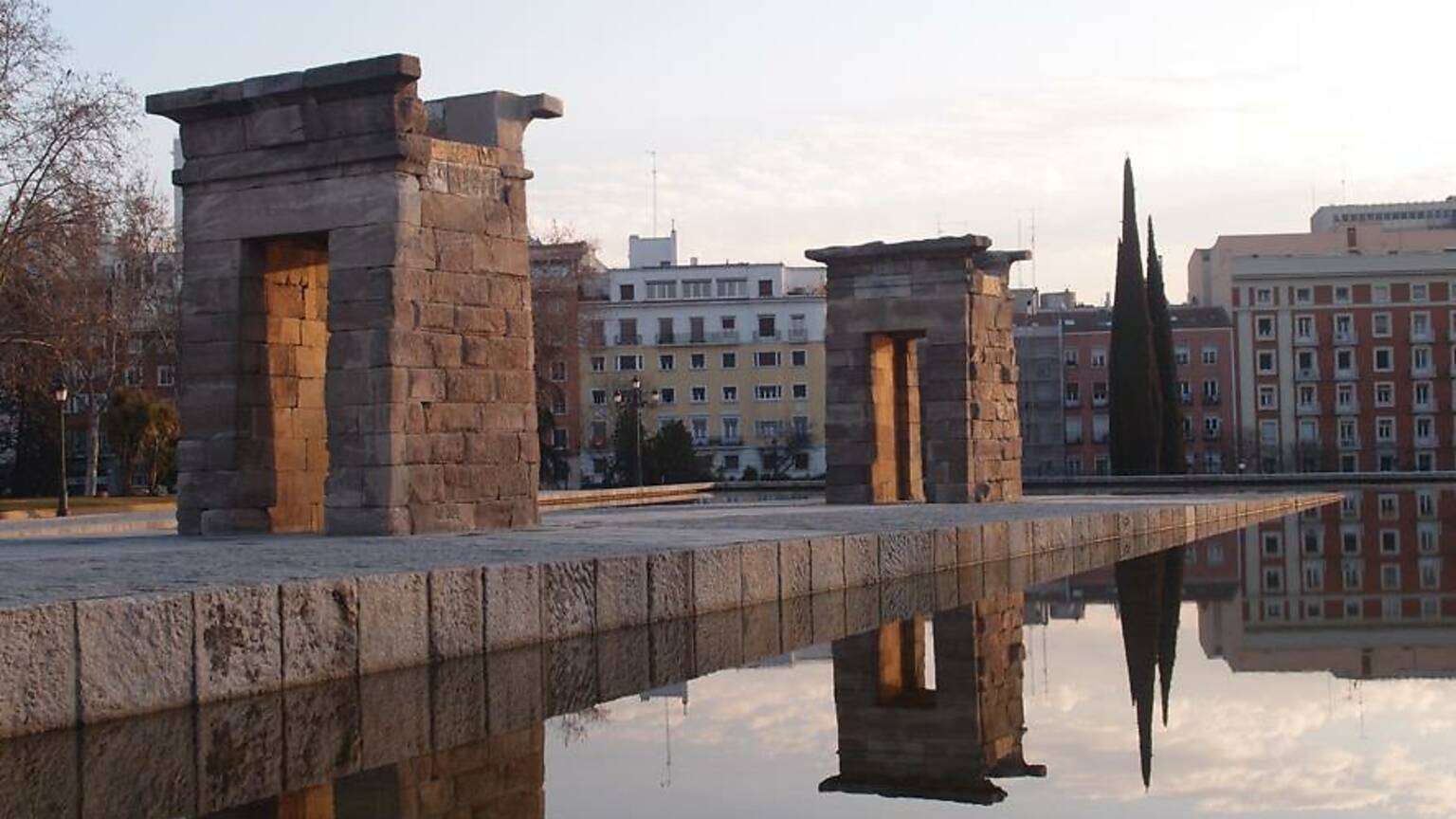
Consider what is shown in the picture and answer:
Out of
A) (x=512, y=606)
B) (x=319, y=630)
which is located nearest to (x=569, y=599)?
(x=512, y=606)

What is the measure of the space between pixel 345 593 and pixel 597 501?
37.1 metres

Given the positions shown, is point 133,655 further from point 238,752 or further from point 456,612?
point 456,612

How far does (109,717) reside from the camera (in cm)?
789

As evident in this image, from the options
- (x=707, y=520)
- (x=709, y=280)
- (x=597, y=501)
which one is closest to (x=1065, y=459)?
(x=709, y=280)

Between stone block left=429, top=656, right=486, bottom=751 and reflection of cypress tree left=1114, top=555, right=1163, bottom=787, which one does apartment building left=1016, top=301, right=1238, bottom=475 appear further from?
stone block left=429, top=656, right=486, bottom=751

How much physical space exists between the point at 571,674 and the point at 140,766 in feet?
10.4

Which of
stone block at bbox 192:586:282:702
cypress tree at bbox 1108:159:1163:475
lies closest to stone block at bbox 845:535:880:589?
stone block at bbox 192:586:282:702

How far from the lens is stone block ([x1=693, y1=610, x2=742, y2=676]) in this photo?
1018cm

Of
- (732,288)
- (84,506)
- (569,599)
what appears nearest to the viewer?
(569,599)

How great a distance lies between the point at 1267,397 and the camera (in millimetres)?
96875

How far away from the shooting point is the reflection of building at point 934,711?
665 cm

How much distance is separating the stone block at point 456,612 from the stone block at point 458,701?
8 centimetres

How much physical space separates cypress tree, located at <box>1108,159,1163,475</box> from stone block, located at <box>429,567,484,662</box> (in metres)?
54.3

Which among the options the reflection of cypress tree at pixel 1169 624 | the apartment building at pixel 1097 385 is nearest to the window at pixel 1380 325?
the apartment building at pixel 1097 385
